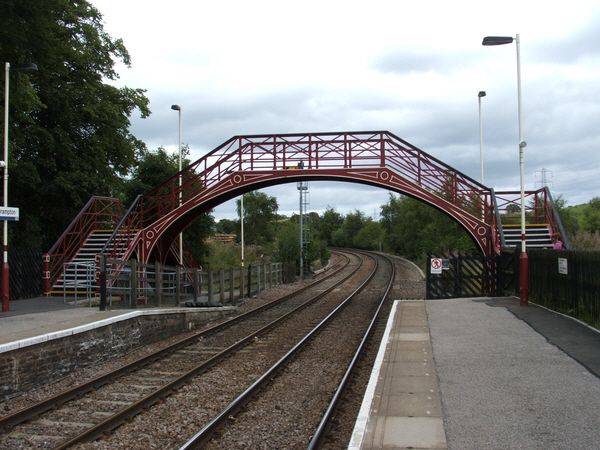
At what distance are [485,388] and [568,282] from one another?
733 centimetres

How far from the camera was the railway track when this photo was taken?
725cm

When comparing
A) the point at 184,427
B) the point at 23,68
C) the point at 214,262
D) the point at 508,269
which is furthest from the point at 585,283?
the point at 214,262

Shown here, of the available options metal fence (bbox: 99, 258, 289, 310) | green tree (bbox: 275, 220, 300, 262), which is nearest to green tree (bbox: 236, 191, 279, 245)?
green tree (bbox: 275, 220, 300, 262)

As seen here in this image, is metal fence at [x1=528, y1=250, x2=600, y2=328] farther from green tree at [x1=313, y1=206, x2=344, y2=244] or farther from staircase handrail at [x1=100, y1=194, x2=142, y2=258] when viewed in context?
green tree at [x1=313, y1=206, x2=344, y2=244]

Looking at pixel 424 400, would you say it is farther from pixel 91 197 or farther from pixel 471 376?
pixel 91 197

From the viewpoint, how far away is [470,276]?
21.5m

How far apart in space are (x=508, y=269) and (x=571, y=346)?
10.2 m

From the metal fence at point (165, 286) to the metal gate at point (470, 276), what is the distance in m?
7.91

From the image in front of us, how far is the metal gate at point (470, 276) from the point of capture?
65.8 feet

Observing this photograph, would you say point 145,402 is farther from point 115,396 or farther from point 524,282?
point 524,282

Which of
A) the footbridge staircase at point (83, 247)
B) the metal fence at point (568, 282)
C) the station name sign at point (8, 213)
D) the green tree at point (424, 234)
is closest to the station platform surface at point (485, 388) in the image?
the metal fence at point (568, 282)

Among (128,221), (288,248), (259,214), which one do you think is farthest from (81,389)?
(259,214)

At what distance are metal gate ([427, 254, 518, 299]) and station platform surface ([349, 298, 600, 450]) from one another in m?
6.98

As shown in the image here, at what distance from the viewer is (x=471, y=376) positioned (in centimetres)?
825
